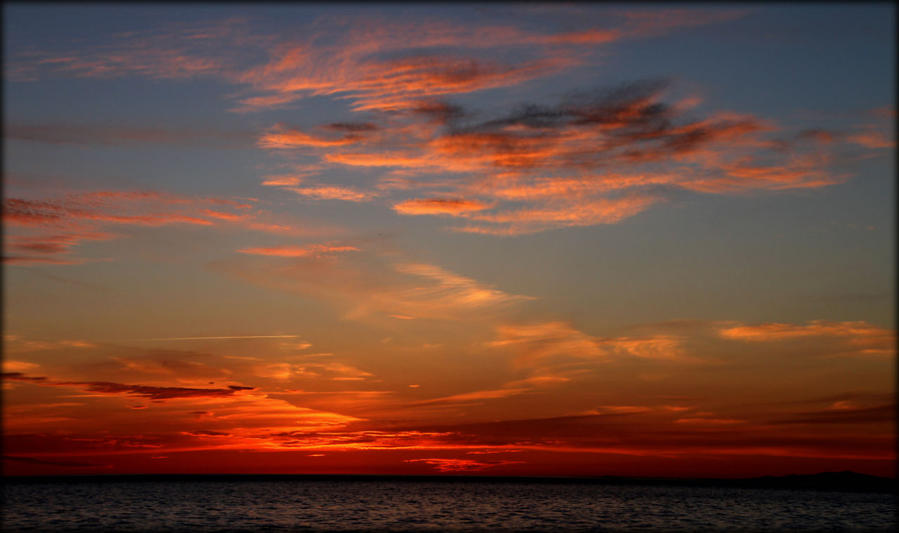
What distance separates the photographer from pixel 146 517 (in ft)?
318

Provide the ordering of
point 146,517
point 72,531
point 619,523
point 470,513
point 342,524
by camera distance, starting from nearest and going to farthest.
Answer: point 72,531 → point 342,524 → point 619,523 → point 146,517 → point 470,513

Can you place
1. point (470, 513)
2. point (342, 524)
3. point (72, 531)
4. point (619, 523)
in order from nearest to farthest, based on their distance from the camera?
point (72, 531) < point (342, 524) < point (619, 523) < point (470, 513)

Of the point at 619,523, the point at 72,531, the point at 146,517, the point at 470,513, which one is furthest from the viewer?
the point at 470,513

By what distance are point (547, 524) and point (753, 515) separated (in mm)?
46186

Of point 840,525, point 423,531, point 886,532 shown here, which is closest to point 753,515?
point 840,525

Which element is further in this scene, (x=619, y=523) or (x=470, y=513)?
(x=470, y=513)

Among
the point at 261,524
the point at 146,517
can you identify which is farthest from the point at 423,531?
the point at 146,517

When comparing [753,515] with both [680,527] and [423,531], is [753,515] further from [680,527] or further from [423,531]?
[423,531]

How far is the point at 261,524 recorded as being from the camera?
84.7m

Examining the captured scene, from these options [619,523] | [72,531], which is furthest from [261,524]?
[619,523]

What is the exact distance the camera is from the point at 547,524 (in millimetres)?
86375

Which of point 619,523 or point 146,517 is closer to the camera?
point 619,523

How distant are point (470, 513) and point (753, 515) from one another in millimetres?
45724

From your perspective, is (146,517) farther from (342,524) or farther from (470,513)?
(470,513)
